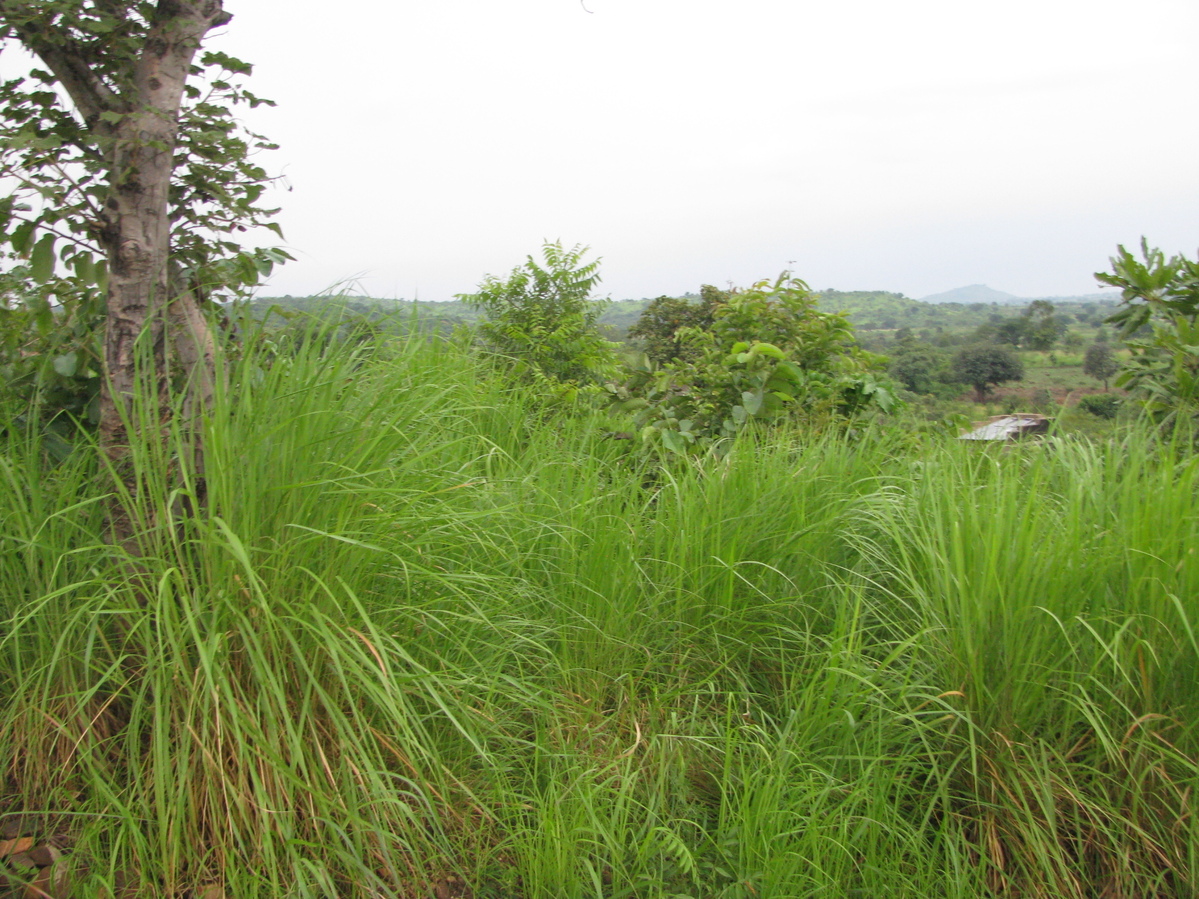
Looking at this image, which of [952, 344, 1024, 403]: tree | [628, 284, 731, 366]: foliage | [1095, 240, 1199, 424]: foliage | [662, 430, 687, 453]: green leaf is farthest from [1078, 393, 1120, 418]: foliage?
[628, 284, 731, 366]: foliage

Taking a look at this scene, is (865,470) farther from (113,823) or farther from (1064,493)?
(113,823)

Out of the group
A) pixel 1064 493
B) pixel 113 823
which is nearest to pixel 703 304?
pixel 1064 493

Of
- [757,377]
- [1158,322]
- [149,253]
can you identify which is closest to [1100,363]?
[1158,322]

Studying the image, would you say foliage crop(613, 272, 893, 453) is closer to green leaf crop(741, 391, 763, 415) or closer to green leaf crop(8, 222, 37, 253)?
green leaf crop(741, 391, 763, 415)

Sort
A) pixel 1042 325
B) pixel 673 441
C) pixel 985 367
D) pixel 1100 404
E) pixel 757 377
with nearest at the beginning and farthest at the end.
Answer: pixel 1100 404 → pixel 673 441 → pixel 757 377 → pixel 985 367 → pixel 1042 325

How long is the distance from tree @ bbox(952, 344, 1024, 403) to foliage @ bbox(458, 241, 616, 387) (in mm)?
2202

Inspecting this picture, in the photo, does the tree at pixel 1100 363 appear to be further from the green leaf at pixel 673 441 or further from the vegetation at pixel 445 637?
the green leaf at pixel 673 441

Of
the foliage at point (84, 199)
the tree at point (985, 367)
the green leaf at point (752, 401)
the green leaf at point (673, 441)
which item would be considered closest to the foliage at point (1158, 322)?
the tree at point (985, 367)

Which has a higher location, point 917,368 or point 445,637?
point 917,368

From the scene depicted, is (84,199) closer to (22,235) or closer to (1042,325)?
(22,235)

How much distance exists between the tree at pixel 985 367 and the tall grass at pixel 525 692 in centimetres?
227

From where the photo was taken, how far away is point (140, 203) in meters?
2.19

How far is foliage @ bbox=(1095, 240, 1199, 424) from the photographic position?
3219 mm

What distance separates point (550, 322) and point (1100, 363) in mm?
3414
